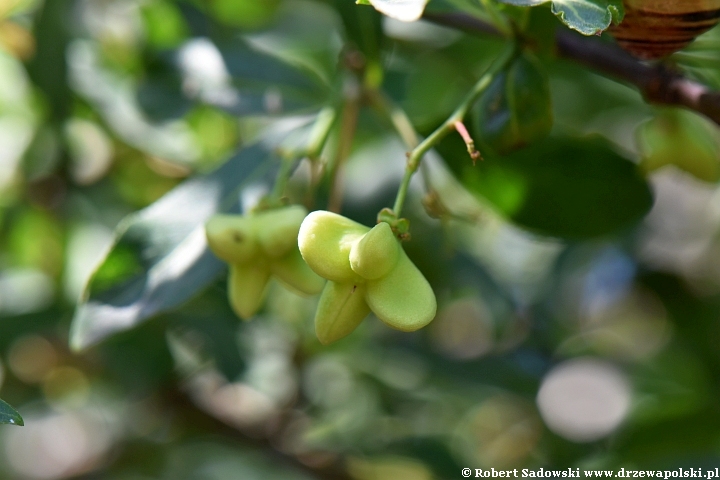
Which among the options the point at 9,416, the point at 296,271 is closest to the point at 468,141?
the point at 296,271

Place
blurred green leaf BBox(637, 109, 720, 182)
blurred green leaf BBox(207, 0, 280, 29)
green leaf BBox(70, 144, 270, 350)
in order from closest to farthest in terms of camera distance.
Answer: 1. green leaf BBox(70, 144, 270, 350)
2. blurred green leaf BBox(637, 109, 720, 182)
3. blurred green leaf BBox(207, 0, 280, 29)

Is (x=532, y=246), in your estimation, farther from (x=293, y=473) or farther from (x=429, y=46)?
(x=293, y=473)

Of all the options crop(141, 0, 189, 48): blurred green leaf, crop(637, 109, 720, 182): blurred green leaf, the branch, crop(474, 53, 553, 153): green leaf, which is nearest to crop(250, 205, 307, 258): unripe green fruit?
crop(474, 53, 553, 153): green leaf

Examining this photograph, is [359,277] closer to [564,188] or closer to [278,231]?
[278,231]

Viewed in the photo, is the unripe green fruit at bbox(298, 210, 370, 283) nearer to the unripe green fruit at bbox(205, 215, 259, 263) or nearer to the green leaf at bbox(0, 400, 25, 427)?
→ the unripe green fruit at bbox(205, 215, 259, 263)

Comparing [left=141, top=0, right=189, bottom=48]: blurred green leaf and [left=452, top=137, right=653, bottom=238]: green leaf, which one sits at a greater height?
[left=141, top=0, right=189, bottom=48]: blurred green leaf

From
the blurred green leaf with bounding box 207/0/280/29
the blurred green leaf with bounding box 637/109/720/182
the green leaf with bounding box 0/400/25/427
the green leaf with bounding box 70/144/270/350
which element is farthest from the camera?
the blurred green leaf with bounding box 207/0/280/29

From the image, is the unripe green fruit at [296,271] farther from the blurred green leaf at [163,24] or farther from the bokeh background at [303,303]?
the blurred green leaf at [163,24]
